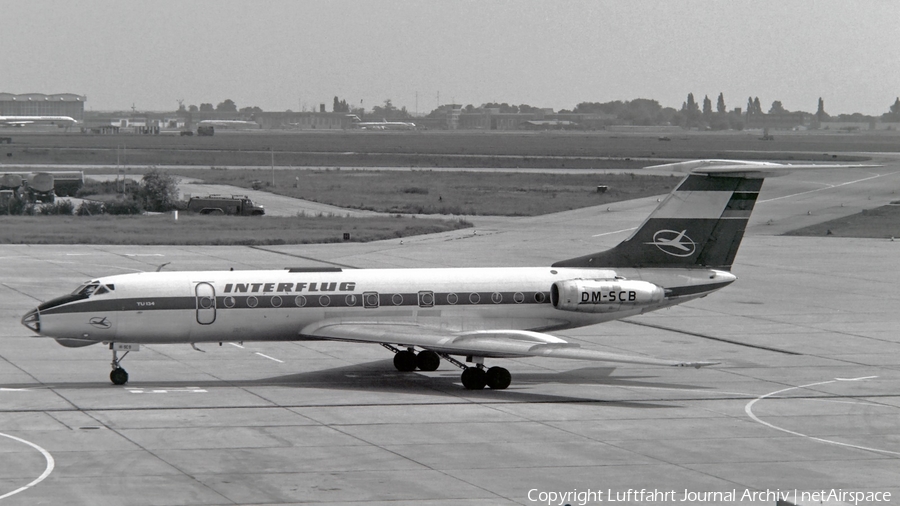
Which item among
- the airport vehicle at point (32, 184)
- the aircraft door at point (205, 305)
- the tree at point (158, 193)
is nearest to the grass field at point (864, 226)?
the tree at point (158, 193)

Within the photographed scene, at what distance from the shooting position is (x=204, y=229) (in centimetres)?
6531

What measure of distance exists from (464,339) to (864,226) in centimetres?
5421

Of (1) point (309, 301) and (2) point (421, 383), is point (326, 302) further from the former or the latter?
(2) point (421, 383)

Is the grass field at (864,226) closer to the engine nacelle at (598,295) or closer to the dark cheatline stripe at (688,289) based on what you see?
the dark cheatline stripe at (688,289)

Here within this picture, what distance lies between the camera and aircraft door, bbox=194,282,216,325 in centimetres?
2652

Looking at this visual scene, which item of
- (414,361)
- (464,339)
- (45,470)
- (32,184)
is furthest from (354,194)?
(45,470)

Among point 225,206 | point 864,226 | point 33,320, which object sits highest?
point 33,320

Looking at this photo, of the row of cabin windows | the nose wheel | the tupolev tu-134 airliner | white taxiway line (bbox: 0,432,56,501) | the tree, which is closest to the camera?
white taxiway line (bbox: 0,432,56,501)

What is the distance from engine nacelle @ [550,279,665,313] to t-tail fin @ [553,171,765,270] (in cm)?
127

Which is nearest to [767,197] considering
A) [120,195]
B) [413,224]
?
[413,224]

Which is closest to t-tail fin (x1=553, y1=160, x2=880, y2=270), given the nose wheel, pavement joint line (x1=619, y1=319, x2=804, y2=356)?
pavement joint line (x1=619, y1=319, x2=804, y2=356)

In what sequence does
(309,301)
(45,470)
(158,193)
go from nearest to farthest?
(45,470) < (309,301) < (158,193)

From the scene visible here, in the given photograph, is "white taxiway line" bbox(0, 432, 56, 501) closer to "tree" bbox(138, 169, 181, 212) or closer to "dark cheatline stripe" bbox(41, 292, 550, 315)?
"dark cheatline stripe" bbox(41, 292, 550, 315)

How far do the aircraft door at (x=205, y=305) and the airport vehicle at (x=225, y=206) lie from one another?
49.0 meters
